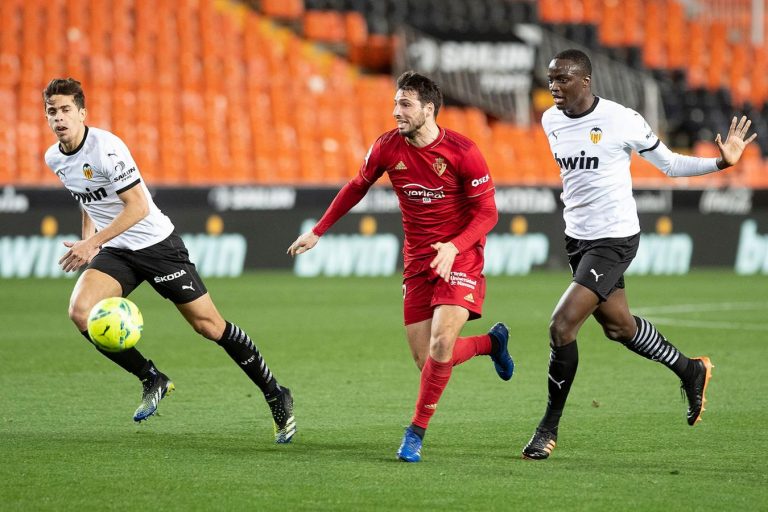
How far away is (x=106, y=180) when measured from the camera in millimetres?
7379

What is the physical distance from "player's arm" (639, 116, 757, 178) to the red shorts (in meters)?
1.16

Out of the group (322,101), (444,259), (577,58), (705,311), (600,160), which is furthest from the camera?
(322,101)

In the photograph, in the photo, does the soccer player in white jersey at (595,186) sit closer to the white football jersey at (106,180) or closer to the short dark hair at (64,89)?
the white football jersey at (106,180)

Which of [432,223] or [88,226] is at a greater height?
[432,223]

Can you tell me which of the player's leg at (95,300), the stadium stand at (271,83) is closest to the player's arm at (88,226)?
the player's leg at (95,300)

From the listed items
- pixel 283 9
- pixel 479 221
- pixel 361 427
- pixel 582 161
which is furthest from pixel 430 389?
pixel 283 9

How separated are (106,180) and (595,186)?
284 cm

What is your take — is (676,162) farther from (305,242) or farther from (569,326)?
(305,242)

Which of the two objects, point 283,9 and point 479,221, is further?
point 283,9

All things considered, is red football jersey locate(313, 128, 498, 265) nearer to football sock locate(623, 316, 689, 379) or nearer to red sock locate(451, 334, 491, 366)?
red sock locate(451, 334, 491, 366)

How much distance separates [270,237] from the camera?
59.4ft

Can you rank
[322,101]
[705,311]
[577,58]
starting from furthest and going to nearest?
[322,101] < [705,311] < [577,58]

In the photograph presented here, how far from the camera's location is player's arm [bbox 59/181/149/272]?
22.7 feet

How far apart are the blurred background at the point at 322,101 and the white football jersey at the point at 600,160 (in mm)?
11021
